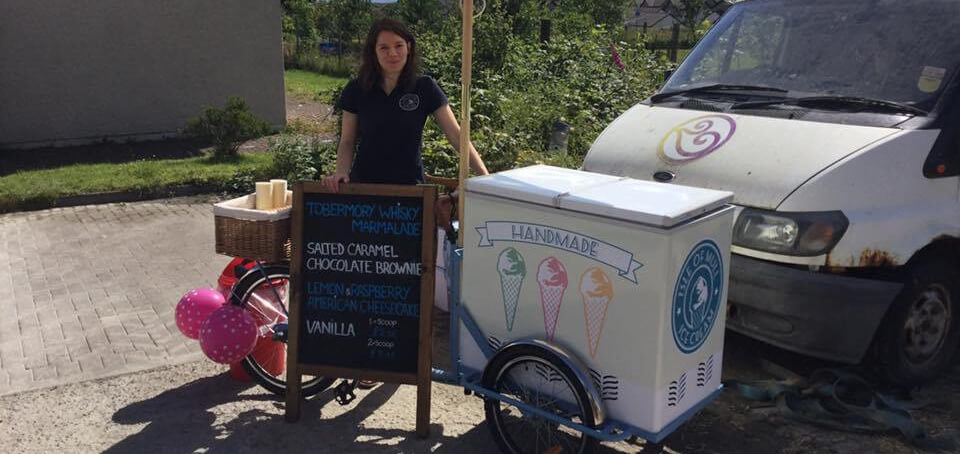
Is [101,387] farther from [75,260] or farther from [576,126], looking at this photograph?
[576,126]

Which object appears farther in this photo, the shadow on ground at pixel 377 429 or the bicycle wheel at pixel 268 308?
the bicycle wheel at pixel 268 308

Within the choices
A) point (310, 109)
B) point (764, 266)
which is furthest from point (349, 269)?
point (310, 109)

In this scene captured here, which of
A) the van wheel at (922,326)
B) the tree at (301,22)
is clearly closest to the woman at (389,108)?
the van wheel at (922,326)

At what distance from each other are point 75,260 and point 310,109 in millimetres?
8855

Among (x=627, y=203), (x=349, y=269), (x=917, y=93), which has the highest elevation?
(x=917, y=93)

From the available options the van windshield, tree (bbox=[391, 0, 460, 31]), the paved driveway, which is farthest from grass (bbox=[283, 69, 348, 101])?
the van windshield

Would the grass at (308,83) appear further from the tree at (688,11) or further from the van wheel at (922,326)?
the tree at (688,11)

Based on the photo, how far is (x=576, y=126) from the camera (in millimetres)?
9891

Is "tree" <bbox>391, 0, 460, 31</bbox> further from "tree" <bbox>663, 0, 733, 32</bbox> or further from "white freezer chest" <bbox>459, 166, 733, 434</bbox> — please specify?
"white freezer chest" <bbox>459, 166, 733, 434</bbox>

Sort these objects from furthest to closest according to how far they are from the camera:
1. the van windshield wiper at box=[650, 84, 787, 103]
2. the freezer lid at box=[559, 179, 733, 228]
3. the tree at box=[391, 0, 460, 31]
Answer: the tree at box=[391, 0, 460, 31], the van windshield wiper at box=[650, 84, 787, 103], the freezer lid at box=[559, 179, 733, 228]

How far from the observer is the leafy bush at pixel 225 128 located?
10672 mm

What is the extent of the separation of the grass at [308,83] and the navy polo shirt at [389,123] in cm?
1183

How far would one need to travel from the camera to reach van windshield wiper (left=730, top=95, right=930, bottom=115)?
440 cm

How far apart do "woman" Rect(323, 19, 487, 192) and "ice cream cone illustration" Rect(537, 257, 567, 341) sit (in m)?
0.98
